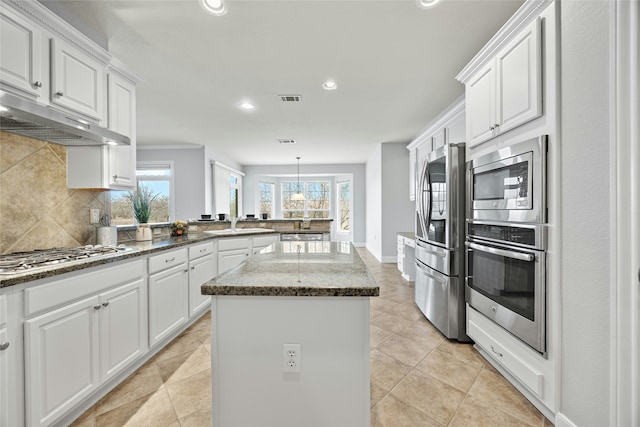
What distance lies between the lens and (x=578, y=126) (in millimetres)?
1296

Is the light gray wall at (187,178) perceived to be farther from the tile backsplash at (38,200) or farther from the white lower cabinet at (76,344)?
the white lower cabinet at (76,344)

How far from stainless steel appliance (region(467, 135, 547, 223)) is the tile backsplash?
10.3 feet

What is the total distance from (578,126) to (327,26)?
178 centimetres

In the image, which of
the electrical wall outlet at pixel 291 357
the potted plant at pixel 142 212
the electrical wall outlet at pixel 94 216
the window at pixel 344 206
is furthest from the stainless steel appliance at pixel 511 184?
the window at pixel 344 206

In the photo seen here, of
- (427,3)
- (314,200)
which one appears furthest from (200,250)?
(314,200)

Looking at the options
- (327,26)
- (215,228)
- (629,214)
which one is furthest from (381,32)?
(215,228)

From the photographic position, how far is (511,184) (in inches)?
66.5

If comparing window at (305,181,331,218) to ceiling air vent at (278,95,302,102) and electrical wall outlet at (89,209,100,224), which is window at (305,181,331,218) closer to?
ceiling air vent at (278,95,302,102)

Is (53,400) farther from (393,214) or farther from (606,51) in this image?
(393,214)

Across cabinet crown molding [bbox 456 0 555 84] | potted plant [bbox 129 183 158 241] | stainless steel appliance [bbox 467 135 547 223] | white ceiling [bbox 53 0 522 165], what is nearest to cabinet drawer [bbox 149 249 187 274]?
potted plant [bbox 129 183 158 241]

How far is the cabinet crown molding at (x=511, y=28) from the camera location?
4.91 feet

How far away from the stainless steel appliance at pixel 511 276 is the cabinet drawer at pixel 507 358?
162 millimetres

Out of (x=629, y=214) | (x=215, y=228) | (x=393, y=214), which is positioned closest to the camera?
(x=629, y=214)

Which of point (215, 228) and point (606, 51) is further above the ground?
point (606, 51)
